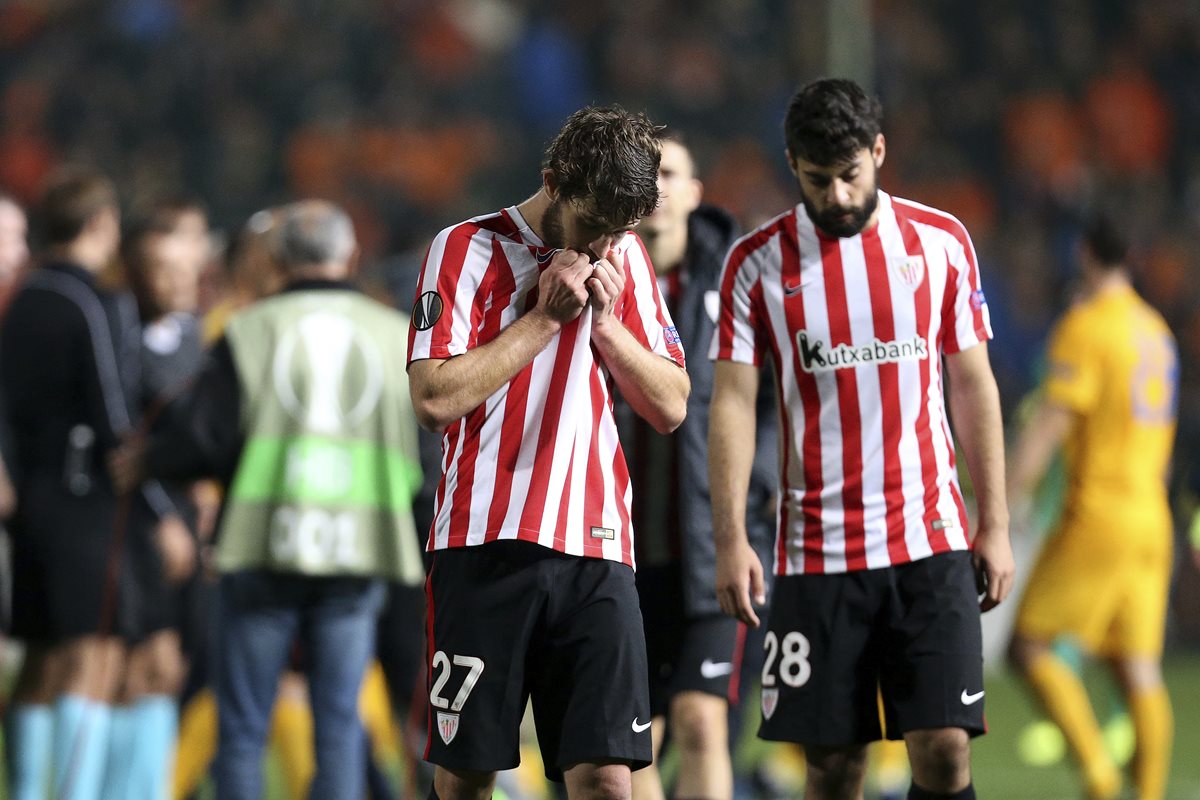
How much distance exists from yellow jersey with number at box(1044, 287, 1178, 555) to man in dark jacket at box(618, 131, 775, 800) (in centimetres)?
Answer: 244

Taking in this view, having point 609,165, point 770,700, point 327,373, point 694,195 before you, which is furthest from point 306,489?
point 609,165

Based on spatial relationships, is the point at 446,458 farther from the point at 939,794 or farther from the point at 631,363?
the point at 939,794

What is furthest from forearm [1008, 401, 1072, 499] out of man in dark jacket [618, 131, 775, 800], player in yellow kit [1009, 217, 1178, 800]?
man in dark jacket [618, 131, 775, 800]

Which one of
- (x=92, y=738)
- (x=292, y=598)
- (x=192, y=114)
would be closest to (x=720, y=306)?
(x=292, y=598)

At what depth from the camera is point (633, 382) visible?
12.9ft

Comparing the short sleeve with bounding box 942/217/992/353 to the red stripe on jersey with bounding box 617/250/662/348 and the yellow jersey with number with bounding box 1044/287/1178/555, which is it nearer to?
the red stripe on jersey with bounding box 617/250/662/348

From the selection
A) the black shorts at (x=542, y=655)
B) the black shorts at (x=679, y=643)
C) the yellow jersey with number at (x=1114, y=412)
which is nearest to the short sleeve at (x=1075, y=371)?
the yellow jersey with number at (x=1114, y=412)

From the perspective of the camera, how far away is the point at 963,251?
4.68 m

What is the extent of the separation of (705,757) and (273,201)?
11.0m

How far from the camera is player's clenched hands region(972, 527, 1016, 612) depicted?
4.58 m

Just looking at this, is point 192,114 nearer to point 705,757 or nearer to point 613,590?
point 705,757

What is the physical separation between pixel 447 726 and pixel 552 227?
1061 millimetres

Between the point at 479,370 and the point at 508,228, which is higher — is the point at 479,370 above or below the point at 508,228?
below

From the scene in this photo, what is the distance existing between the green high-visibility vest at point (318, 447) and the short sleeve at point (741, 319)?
5.25 feet
